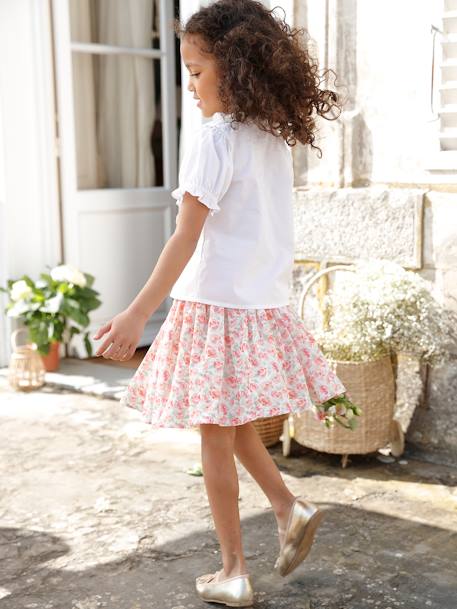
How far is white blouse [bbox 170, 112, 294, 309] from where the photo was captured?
2.26 metres

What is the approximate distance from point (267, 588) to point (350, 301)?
1285mm

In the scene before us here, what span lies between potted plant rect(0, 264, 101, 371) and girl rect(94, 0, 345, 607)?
93.3 inches

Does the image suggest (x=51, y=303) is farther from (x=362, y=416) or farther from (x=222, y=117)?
(x=222, y=117)

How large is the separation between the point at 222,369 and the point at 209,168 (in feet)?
1.66

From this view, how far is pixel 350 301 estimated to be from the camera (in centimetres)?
349

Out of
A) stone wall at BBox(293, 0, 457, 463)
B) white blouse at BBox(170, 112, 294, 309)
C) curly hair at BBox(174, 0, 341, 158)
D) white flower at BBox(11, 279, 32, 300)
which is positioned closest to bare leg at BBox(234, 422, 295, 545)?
white blouse at BBox(170, 112, 294, 309)

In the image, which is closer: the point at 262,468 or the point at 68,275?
the point at 262,468

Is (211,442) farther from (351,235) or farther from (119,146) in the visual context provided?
(119,146)

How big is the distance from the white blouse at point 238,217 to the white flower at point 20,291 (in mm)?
2526

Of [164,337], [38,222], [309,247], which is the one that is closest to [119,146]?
[38,222]

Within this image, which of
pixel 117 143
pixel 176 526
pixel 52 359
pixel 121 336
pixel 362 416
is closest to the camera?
pixel 121 336

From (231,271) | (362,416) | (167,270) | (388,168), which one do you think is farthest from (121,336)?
(388,168)

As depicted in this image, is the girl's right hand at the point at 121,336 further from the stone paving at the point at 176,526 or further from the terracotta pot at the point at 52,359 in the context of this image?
the terracotta pot at the point at 52,359

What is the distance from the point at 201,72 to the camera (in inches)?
91.6
